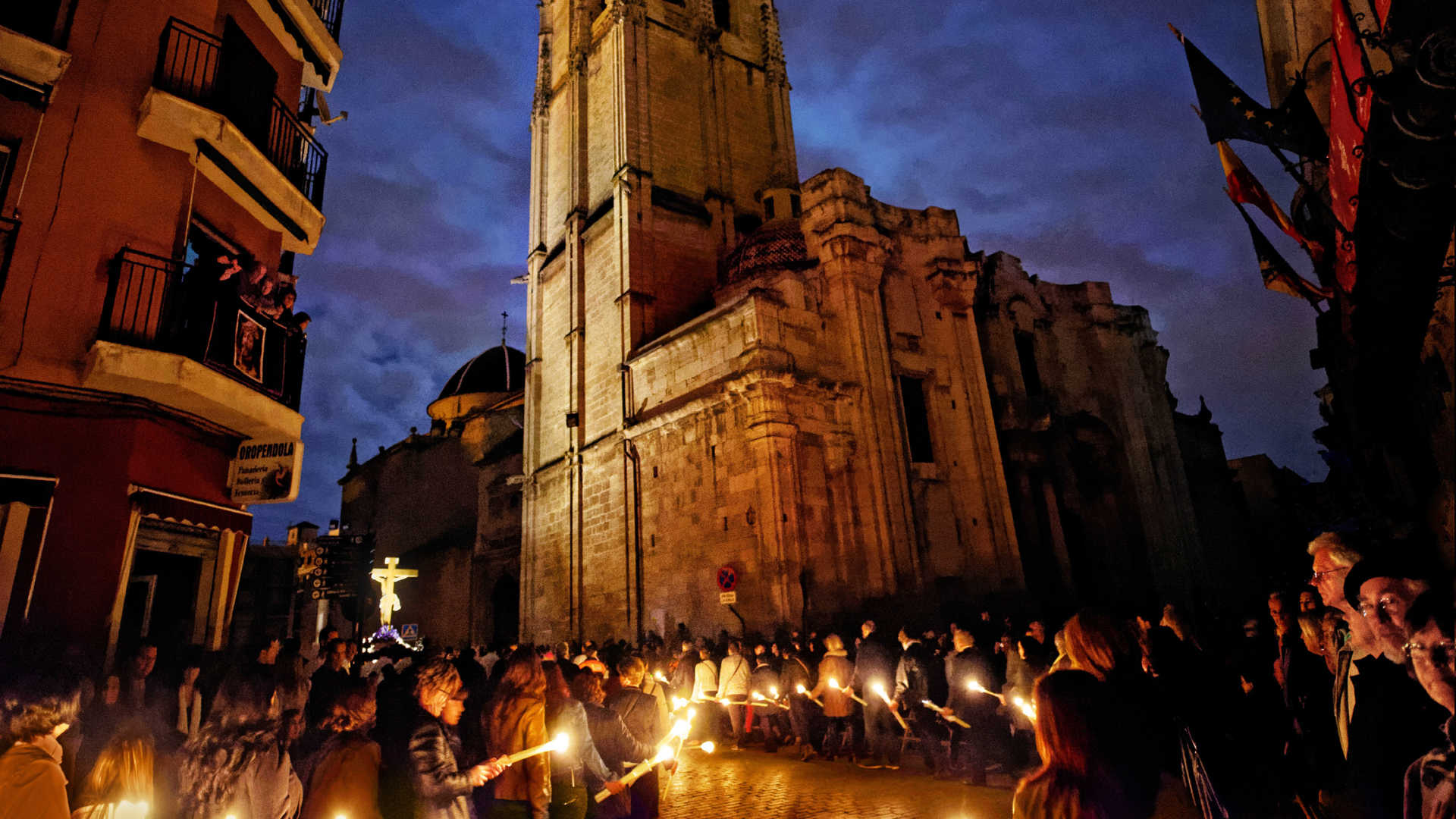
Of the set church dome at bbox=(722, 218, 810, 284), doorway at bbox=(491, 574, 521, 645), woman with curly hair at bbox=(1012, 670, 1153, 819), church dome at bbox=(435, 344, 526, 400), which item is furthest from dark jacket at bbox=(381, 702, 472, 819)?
church dome at bbox=(435, 344, 526, 400)

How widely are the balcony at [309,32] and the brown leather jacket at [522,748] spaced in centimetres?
1148

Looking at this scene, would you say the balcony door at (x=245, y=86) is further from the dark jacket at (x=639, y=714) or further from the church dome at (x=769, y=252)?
the church dome at (x=769, y=252)

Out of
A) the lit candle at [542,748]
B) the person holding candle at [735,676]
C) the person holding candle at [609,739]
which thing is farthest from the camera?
the person holding candle at [735,676]

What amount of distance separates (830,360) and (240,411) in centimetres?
1175

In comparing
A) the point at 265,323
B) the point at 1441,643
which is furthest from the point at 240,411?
the point at 1441,643

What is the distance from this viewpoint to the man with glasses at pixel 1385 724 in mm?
2850

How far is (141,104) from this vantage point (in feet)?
28.3

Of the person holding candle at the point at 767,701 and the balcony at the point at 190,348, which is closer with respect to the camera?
the balcony at the point at 190,348

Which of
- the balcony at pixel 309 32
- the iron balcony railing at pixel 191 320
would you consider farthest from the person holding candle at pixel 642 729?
the balcony at pixel 309 32

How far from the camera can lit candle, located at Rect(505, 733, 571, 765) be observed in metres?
3.54

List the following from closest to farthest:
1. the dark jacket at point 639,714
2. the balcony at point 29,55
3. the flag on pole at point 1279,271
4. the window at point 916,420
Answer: the dark jacket at point 639,714
the balcony at point 29,55
the flag on pole at point 1279,271
the window at point 916,420

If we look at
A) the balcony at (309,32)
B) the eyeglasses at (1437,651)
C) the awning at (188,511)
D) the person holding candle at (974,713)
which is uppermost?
the balcony at (309,32)

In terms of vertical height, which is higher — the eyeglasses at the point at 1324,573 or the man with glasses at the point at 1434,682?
the eyeglasses at the point at 1324,573

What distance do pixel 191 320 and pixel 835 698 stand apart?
9.20 m
